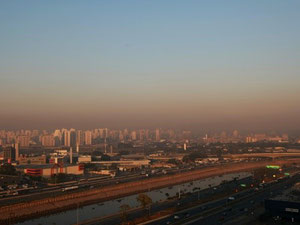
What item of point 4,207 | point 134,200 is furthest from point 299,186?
point 4,207

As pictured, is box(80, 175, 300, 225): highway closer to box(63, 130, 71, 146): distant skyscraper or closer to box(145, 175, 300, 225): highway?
box(145, 175, 300, 225): highway

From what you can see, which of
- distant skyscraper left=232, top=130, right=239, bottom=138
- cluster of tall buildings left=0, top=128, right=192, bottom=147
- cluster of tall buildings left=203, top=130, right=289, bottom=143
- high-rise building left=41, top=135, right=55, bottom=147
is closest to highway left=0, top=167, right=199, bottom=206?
cluster of tall buildings left=0, top=128, right=192, bottom=147

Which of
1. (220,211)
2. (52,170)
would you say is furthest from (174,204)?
(52,170)

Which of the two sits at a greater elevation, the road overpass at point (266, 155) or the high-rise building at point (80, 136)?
the high-rise building at point (80, 136)

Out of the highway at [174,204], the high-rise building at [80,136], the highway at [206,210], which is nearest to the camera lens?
the highway at [206,210]

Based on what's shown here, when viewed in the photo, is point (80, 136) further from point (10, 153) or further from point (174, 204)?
point (174, 204)

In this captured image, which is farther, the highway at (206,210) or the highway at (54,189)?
the highway at (54,189)

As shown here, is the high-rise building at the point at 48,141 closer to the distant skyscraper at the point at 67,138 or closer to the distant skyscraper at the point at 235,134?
the distant skyscraper at the point at 67,138

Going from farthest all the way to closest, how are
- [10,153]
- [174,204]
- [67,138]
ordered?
[67,138]
[10,153]
[174,204]

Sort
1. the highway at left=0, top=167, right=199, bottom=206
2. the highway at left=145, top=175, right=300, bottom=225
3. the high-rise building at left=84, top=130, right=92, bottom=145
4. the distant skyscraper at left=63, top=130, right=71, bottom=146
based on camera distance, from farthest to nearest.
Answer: the high-rise building at left=84, top=130, right=92, bottom=145 < the distant skyscraper at left=63, top=130, right=71, bottom=146 < the highway at left=0, top=167, right=199, bottom=206 < the highway at left=145, top=175, right=300, bottom=225

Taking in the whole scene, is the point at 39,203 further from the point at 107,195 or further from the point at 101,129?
the point at 101,129

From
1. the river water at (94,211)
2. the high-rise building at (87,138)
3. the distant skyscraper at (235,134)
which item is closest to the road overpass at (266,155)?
the river water at (94,211)
